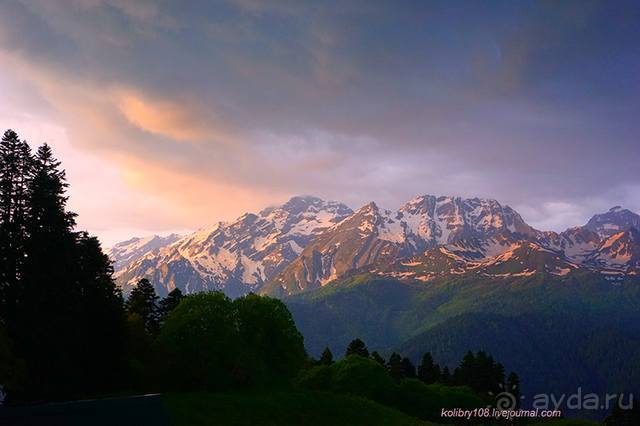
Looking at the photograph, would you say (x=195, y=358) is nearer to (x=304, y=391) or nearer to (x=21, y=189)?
(x=304, y=391)

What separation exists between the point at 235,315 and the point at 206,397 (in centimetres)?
2749

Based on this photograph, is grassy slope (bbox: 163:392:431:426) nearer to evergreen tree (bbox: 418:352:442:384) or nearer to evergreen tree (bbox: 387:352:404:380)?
evergreen tree (bbox: 387:352:404:380)

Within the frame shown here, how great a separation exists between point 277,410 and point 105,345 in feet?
82.0

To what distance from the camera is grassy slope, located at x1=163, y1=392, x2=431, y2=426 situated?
42.6m

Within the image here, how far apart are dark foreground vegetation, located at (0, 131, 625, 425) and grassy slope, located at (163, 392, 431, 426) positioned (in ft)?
0.45

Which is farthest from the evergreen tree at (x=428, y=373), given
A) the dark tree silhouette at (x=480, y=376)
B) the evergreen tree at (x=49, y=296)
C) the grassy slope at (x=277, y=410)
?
the evergreen tree at (x=49, y=296)

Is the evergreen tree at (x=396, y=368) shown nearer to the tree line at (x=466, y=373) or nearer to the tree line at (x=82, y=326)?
the tree line at (x=466, y=373)

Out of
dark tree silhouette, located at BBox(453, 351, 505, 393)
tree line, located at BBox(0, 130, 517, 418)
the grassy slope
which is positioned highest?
tree line, located at BBox(0, 130, 517, 418)

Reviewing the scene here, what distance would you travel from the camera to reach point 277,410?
49.0 metres

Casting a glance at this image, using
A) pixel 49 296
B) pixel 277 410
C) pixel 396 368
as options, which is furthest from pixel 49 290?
pixel 396 368

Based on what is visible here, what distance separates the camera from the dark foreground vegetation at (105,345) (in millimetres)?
47531

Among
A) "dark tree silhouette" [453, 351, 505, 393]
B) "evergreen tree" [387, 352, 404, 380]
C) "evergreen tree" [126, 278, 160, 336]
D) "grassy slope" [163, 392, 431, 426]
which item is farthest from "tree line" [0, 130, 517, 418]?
"dark tree silhouette" [453, 351, 505, 393]

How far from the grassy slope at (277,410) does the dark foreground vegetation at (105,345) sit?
0.14 metres

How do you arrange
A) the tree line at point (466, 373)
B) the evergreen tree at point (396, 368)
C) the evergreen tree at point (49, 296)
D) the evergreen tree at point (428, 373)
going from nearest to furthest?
the evergreen tree at point (49, 296)
the tree line at point (466, 373)
the evergreen tree at point (396, 368)
the evergreen tree at point (428, 373)
